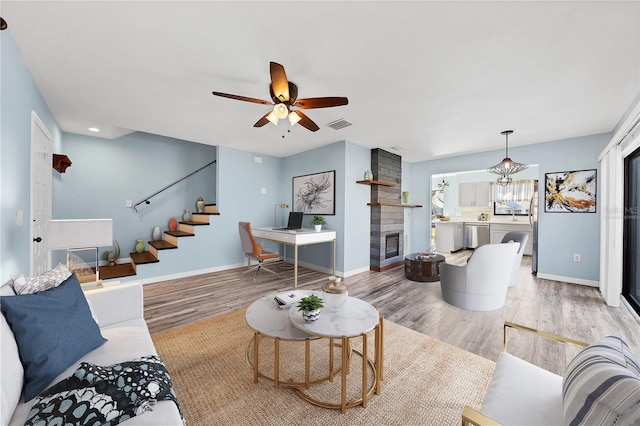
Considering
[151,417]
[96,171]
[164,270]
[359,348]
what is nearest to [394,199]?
[359,348]

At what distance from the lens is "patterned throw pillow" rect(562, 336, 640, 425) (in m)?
0.61

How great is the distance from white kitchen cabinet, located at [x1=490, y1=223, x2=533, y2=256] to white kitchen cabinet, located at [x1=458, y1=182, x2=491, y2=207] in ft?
2.76

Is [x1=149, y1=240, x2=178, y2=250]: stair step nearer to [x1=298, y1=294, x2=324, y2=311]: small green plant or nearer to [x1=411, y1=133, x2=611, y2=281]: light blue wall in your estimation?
[x1=298, y1=294, x2=324, y2=311]: small green plant

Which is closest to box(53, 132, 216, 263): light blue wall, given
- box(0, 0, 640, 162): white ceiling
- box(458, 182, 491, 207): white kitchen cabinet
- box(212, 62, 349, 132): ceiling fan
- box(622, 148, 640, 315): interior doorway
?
box(0, 0, 640, 162): white ceiling

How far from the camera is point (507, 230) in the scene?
6410 mm

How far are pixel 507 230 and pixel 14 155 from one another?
336 inches

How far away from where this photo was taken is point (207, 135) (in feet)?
13.1

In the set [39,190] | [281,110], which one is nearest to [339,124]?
[281,110]

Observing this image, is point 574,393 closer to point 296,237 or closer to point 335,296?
point 335,296

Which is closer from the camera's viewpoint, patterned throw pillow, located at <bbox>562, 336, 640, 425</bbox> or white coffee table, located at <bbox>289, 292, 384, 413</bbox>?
patterned throw pillow, located at <bbox>562, 336, 640, 425</bbox>

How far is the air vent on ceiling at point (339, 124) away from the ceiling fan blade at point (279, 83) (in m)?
1.39

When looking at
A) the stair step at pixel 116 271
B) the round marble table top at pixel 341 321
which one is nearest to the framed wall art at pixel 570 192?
the round marble table top at pixel 341 321

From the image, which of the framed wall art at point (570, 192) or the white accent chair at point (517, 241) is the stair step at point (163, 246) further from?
the framed wall art at point (570, 192)

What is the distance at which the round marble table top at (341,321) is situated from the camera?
140 cm
